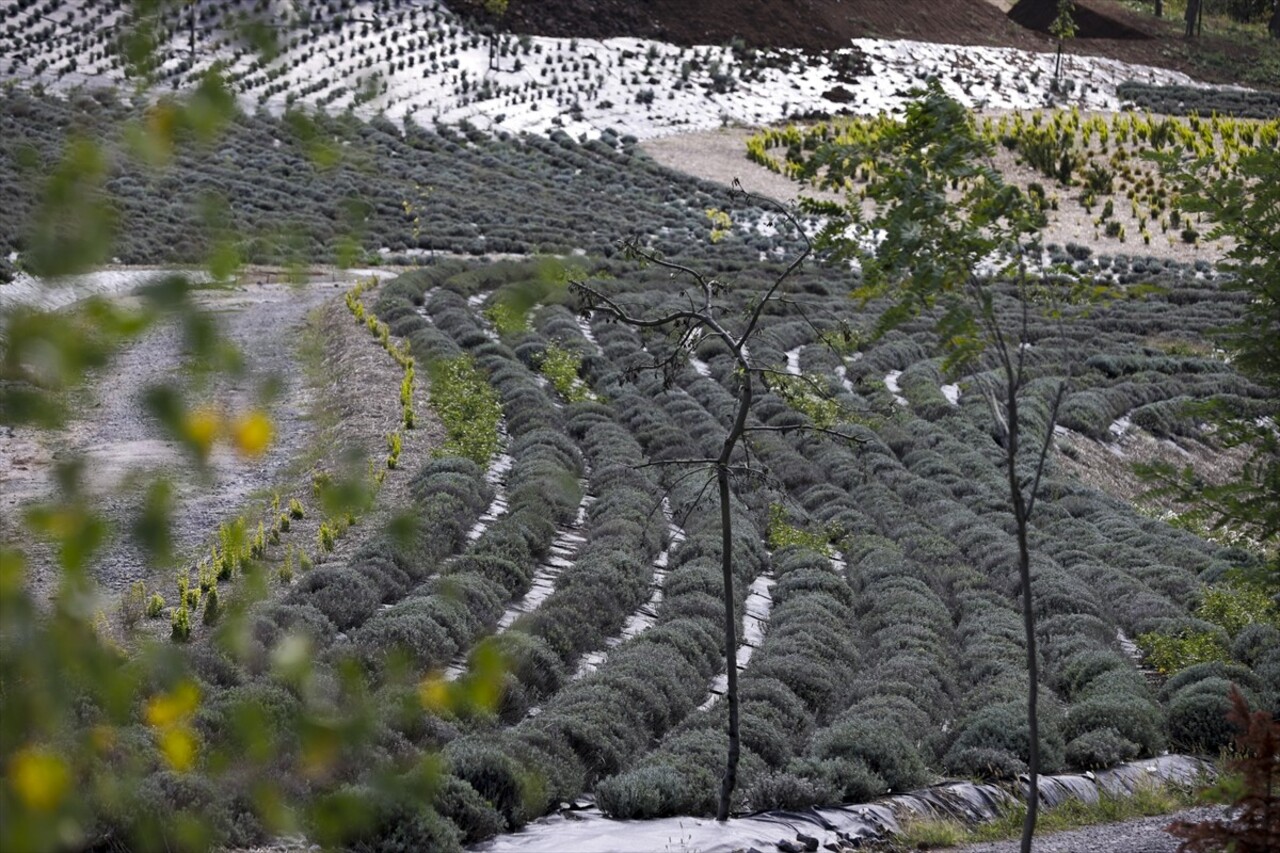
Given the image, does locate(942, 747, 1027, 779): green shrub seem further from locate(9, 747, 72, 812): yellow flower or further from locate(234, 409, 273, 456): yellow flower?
locate(9, 747, 72, 812): yellow flower

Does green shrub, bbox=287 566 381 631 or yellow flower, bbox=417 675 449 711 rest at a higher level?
yellow flower, bbox=417 675 449 711

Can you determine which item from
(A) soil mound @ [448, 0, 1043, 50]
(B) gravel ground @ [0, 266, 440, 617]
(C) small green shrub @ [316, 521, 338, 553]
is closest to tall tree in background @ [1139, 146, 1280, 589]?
(B) gravel ground @ [0, 266, 440, 617]

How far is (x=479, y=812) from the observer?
7.44m

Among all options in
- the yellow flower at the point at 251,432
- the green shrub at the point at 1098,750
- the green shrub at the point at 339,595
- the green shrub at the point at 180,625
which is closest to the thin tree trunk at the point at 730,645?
the green shrub at the point at 1098,750

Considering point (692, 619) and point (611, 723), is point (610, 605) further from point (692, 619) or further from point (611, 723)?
point (611, 723)

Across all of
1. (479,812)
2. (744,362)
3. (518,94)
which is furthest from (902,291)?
(518,94)

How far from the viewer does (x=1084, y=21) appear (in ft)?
267

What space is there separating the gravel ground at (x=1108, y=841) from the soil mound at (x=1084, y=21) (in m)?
78.4

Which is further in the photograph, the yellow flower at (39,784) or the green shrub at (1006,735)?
the green shrub at (1006,735)

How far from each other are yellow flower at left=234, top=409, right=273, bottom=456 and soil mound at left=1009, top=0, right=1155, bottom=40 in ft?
278

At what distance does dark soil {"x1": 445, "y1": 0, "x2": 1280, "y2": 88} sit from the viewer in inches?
2581

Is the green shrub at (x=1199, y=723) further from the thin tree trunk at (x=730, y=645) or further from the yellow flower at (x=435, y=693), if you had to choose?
the yellow flower at (x=435, y=693)

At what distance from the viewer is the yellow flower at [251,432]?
5.35 feet

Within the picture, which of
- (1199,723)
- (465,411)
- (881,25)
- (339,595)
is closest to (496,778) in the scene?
(339,595)
